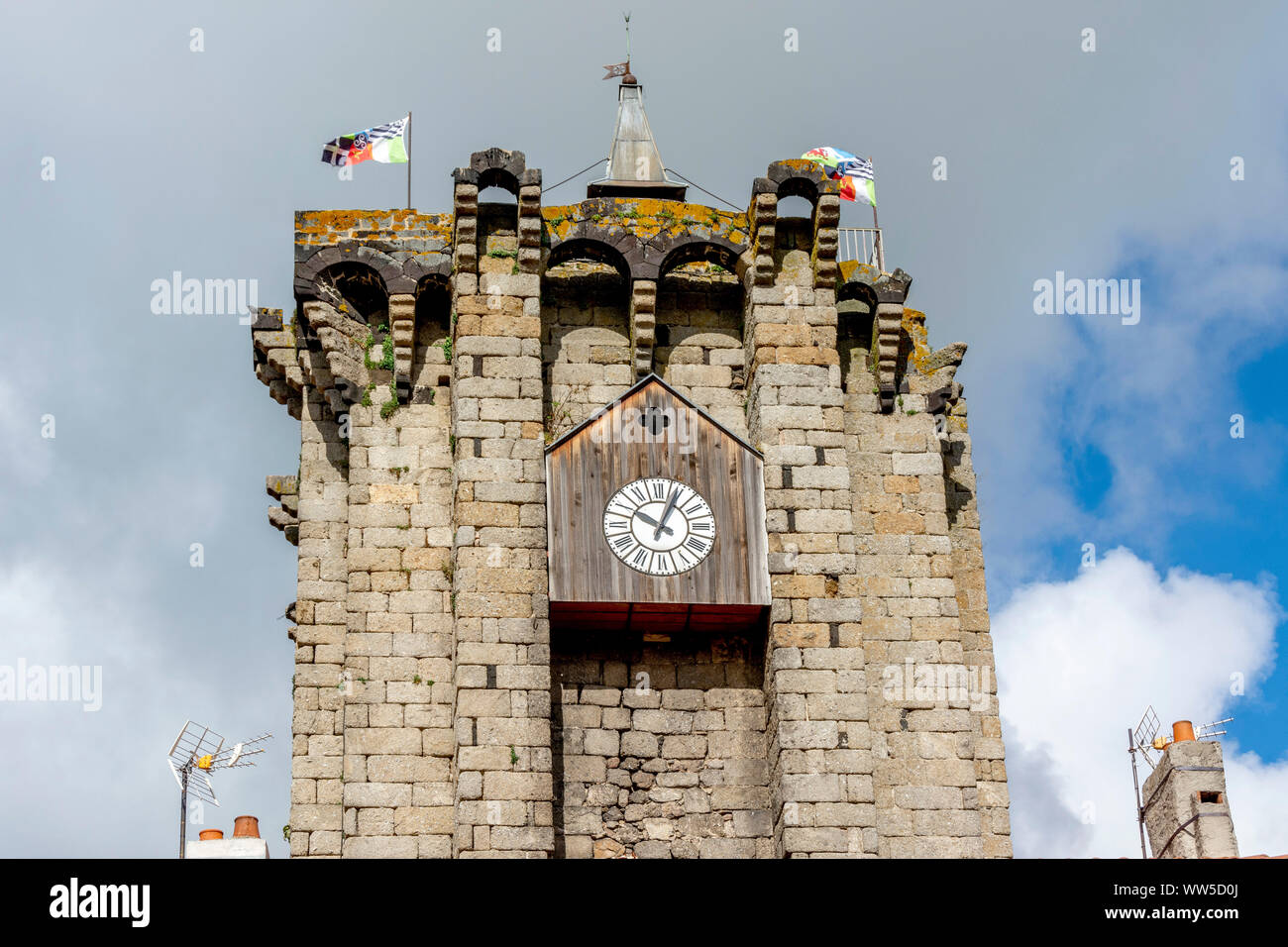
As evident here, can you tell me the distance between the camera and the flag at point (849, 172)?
82.6 ft

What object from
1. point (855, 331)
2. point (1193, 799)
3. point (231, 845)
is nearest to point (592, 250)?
point (855, 331)

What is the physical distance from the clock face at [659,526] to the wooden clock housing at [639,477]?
3.1 inches

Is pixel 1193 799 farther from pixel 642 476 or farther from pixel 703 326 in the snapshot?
pixel 703 326

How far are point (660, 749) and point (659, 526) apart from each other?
2.24 m

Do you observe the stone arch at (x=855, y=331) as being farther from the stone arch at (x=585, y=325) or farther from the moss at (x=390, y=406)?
the moss at (x=390, y=406)

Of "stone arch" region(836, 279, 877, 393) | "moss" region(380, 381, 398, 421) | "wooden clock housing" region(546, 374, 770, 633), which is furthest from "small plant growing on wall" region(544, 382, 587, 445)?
"stone arch" region(836, 279, 877, 393)

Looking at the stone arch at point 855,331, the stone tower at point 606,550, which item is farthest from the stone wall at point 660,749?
the stone arch at point 855,331

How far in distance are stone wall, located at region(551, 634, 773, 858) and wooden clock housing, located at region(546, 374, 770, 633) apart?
1.09 feet

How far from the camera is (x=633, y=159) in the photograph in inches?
1050

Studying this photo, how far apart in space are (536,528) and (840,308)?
4.64 metres
